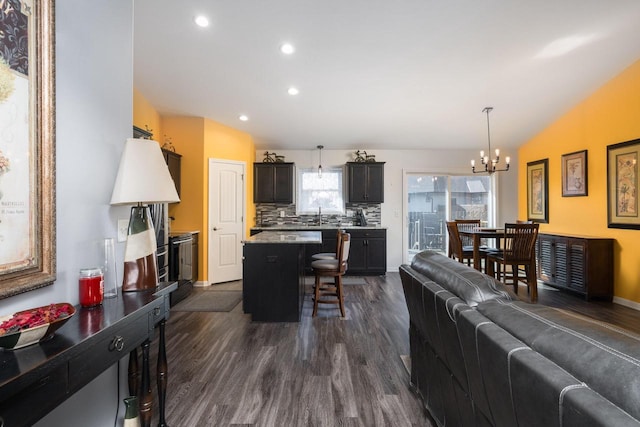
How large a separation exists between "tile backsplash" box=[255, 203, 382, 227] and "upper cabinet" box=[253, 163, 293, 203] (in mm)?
308

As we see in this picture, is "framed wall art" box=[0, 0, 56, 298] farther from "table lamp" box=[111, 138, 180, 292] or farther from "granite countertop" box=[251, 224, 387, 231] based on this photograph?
"granite countertop" box=[251, 224, 387, 231]

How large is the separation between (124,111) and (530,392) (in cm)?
214

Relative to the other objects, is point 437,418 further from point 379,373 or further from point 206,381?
point 206,381

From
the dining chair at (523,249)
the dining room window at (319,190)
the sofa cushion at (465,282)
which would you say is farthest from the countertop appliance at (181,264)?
the dining chair at (523,249)

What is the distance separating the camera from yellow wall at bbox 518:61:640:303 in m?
3.69

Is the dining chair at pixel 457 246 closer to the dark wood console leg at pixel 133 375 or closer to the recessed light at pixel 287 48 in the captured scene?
the recessed light at pixel 287 48

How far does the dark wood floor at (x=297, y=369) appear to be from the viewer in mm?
1809

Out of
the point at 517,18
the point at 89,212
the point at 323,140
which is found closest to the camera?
the point at 89,212

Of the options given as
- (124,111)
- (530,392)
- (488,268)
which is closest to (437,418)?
(530,392)

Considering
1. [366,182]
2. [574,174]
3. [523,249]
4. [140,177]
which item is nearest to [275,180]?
[366,182]

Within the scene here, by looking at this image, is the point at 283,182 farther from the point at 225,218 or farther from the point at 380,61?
the point at 380,61

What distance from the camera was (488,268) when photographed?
4344mm

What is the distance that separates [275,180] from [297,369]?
4.06 m

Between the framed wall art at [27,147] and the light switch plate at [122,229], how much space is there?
46 cm
